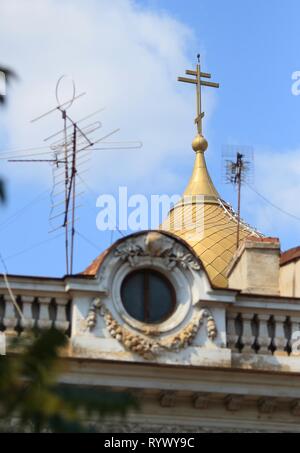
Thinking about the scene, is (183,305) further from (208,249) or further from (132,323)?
(208,249)

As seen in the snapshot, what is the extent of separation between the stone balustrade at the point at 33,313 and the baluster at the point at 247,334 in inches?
111

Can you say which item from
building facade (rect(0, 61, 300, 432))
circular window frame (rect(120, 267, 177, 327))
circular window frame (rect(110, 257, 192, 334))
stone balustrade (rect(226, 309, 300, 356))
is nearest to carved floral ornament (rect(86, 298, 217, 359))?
building facade (rect(0, 61, 300, 432))

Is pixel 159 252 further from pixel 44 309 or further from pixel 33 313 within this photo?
pixel 33 313

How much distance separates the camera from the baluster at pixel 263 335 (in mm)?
21094

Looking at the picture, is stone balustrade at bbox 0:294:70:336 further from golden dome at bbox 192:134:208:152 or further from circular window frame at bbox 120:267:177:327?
golden dome at bbox 192:134:208:152

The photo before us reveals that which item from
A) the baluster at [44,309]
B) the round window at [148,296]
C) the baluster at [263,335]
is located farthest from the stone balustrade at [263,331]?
the baluster at [44,309]

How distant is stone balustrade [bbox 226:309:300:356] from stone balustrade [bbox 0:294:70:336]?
2.64m

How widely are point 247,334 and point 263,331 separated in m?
0.27

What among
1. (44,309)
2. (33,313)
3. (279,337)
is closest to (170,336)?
(279,337)

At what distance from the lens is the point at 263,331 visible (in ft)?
69.6

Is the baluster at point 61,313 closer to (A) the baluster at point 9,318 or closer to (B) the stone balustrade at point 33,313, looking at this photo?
(B) the stone balustrade at point 33,313
